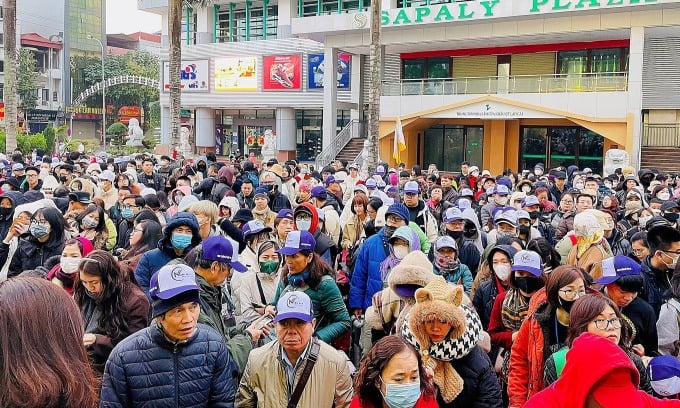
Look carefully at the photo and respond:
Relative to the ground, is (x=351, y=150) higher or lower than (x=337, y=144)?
lower

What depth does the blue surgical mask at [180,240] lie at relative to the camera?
238 inches

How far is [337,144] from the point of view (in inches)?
1312

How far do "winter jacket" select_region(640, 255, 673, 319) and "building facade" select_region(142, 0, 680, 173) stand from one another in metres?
21.2

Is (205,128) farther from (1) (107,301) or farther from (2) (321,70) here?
(1) (107,301)

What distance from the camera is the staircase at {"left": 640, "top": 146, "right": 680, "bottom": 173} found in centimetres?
2567

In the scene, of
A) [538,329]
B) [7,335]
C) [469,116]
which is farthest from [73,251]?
[469,116]

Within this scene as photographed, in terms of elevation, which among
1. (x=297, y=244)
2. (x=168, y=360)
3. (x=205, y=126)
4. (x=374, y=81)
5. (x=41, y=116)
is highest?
(x=41, y=116)

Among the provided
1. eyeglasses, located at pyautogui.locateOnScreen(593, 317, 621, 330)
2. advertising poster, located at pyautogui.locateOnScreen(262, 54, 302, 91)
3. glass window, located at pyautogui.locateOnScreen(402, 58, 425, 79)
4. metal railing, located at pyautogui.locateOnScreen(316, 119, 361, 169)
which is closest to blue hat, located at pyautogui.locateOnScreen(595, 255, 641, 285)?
eyeglasses, located at pyautogui.locateOnScreen(593, 317, 621, 330)

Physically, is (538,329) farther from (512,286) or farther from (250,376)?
(250,376)

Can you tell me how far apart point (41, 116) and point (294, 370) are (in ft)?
222

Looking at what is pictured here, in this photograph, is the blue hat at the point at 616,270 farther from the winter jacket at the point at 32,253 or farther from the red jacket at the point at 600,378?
the winter jacket at the point at 32,253

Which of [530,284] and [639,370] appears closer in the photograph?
[639,370]

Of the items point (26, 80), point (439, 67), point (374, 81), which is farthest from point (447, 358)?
point (26, 80)

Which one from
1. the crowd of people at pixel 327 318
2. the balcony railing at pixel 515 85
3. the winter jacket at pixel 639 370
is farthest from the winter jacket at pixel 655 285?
the balcony railing at pixel 515 85
